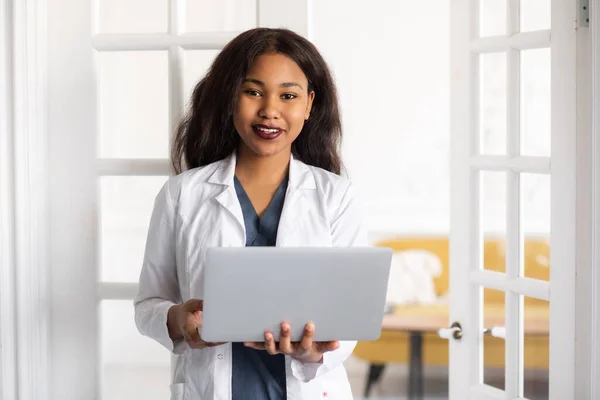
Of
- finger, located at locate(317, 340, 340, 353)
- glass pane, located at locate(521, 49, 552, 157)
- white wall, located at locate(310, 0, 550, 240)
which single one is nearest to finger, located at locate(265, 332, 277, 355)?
finger, located at locate(317, 340, 340, 353)

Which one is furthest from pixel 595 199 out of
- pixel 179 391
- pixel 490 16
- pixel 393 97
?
pixel 393 97

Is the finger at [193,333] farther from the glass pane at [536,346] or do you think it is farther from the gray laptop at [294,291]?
the glass pane at [536,346]

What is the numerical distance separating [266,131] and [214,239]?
252mm

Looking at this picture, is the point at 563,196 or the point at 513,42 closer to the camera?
the point at 563,196

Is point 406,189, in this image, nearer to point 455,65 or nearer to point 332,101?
point 455,65

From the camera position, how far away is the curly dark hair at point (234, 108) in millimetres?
1702

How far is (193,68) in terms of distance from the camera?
2.05 meters

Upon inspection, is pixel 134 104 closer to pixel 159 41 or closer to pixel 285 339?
pixel 159 41

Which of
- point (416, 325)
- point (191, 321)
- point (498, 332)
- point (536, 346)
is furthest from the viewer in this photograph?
point (416, 325)

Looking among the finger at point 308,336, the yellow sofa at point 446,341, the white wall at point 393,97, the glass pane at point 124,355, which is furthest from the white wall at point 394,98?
the finger at point 308,336

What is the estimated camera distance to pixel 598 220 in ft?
5.91

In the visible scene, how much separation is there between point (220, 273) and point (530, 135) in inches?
48.0

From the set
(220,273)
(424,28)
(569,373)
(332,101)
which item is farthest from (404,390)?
(220,273)

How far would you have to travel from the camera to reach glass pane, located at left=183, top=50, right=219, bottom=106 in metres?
2.04
